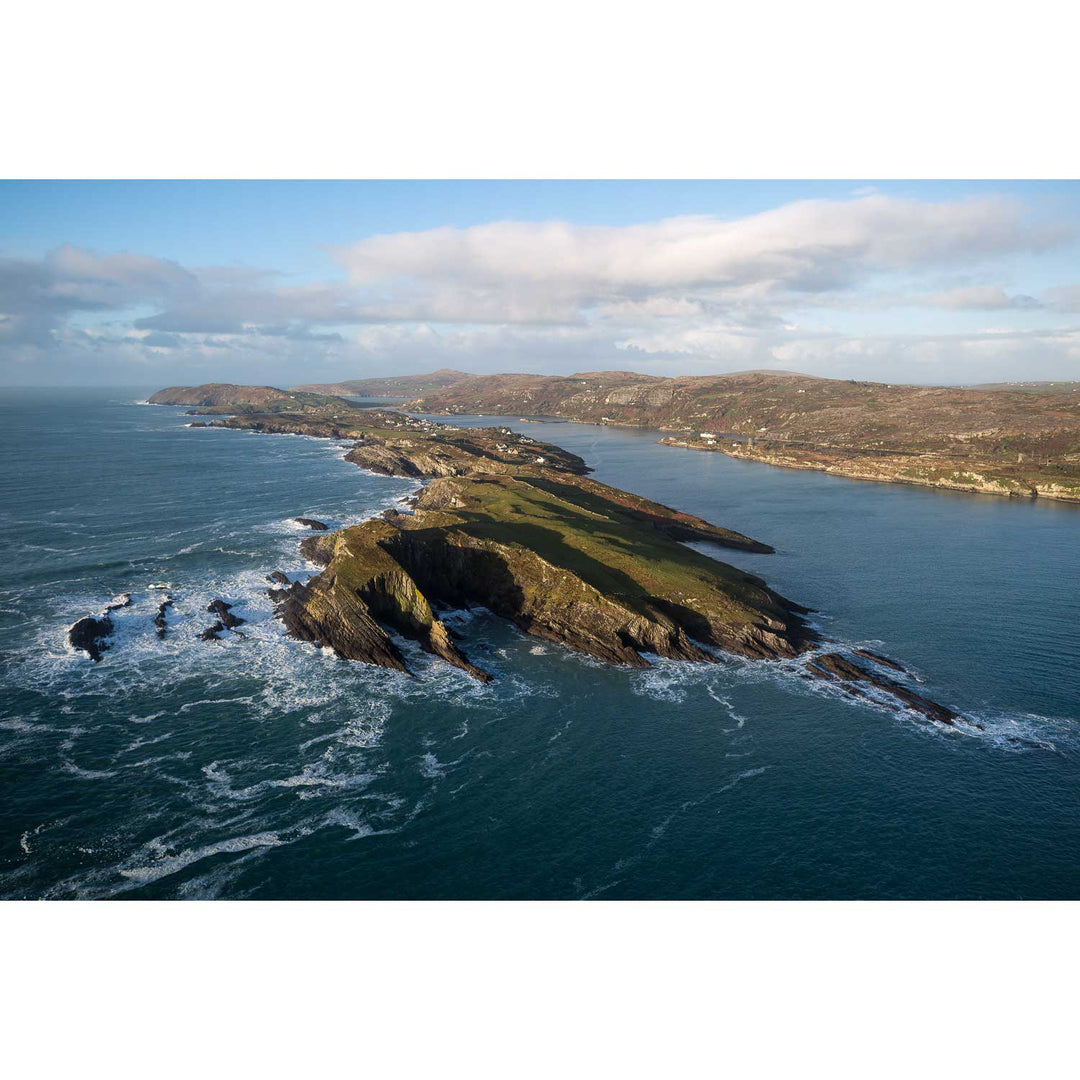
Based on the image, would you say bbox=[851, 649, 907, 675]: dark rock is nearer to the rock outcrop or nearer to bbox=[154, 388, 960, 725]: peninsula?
bbox=[154, 388, 960, 725]: peninsula

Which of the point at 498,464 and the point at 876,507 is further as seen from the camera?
the point at 498,464

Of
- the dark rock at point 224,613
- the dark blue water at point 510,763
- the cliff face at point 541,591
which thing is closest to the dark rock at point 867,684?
the dark blue water at point 510,763

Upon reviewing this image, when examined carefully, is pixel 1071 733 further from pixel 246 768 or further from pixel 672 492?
pixel 672 492

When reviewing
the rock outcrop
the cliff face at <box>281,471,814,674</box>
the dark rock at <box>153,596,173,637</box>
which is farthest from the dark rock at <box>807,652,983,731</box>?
the dark rock at <box>153,596,173,637</box>

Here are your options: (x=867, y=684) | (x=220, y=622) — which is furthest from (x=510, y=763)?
(x=220, y=622)

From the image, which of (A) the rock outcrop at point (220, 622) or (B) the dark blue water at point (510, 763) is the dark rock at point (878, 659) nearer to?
(B) the dark blue water at point (510, 763)

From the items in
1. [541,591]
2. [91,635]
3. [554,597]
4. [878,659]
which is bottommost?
[878,659]

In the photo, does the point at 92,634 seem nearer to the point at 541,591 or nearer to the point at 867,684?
the point at 541,591

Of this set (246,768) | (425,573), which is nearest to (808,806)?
(246,768)
